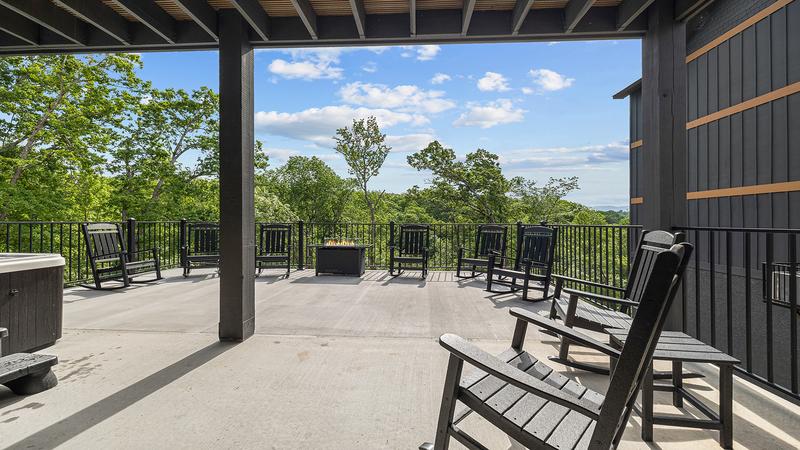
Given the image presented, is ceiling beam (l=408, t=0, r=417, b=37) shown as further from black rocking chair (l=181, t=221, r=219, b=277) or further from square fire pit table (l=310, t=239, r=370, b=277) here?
black rocking chair (l=181, t=221, r=219, b=277)

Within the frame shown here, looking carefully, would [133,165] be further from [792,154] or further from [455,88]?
[792,154]

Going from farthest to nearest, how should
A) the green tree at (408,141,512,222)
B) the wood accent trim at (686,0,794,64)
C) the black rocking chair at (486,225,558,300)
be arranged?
the green tree at (408,141,512,222)
the wood accent trim at (686,0,794,64)
the black rocking chair at (486,225,558,300)

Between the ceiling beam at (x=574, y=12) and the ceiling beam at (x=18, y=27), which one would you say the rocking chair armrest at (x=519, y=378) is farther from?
the ceiling beam at (x=18, y=27)

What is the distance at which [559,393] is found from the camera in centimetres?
107

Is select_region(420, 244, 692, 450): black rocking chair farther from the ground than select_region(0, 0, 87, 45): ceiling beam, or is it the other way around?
select_region(0, 0, 87, 45): ceiling beam

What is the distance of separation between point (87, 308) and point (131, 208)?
13.8 meters

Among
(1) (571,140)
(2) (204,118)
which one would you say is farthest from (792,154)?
(2) (204,118)

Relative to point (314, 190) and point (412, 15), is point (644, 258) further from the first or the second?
point (314, 190)

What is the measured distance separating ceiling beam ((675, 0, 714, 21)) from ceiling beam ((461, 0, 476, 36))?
1574 millimetres

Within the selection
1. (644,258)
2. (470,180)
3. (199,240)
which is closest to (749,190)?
(644,258)

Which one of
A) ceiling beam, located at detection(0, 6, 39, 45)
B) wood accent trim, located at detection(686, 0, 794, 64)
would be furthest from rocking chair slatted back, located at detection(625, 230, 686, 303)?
wood accent trim, located at detection(686, 0, 794, 64)

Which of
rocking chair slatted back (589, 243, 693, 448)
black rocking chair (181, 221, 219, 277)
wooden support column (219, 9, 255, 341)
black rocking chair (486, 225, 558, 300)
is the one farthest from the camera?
black rocking chair (181, 221, 219, 277)

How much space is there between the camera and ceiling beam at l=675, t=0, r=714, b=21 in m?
2.69

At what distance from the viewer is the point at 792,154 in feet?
20.0
